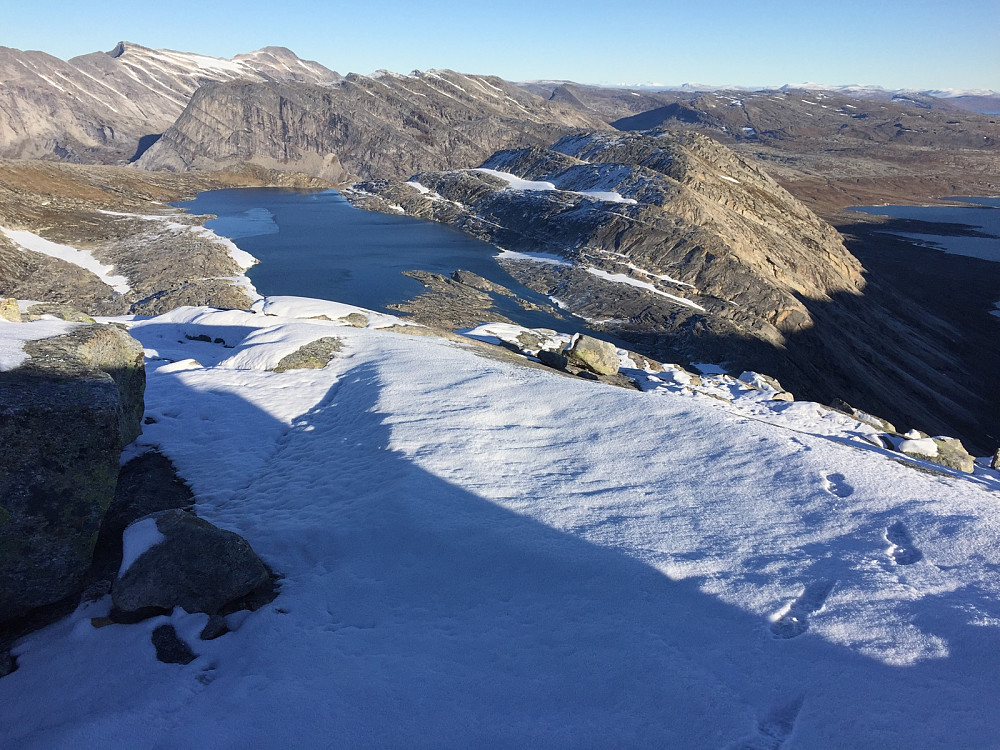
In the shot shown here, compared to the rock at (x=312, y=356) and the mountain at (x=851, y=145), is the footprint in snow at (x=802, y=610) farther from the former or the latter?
the mountain at (x=851, y=145)

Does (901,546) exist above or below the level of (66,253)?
below

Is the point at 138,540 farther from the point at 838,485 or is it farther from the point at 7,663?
the point at 838,485

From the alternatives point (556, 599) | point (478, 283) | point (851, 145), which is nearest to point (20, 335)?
point (556, 599)

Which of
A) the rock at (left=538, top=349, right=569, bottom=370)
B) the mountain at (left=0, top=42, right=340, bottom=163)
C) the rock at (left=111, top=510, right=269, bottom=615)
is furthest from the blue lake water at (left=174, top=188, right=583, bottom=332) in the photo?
the mountain at (left=0, top=42, right=340, bottom=163)

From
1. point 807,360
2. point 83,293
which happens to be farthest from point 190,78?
point 807,360

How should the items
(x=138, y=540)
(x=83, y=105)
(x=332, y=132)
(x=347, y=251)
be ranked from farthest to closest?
(x=83, y=105), (x=332, y=132), (x=347, y=251), (x=138, y=540)

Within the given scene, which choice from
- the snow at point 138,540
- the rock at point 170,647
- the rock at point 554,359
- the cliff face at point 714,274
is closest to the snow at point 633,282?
the cliff face at point 714,274
